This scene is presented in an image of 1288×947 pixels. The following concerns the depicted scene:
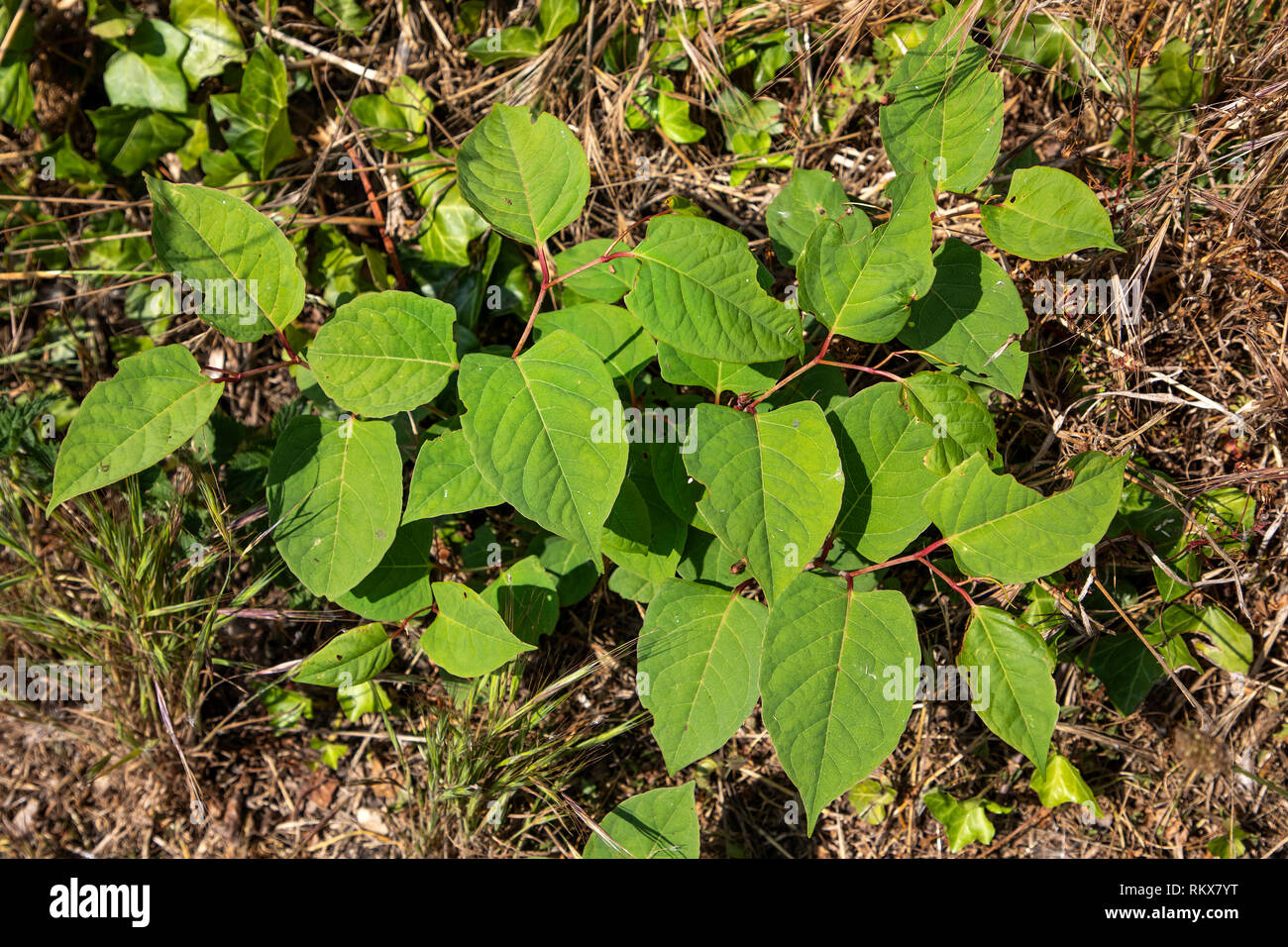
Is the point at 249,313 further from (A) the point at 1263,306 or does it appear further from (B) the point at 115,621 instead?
(A) the point at 1263,306

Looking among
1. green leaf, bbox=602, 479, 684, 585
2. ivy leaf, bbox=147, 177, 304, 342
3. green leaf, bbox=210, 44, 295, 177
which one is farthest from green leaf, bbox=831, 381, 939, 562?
green leaf, bbox=210, 44, 295, 177

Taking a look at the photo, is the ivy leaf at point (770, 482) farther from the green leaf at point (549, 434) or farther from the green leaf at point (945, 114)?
the green leaf at point (945, 114)

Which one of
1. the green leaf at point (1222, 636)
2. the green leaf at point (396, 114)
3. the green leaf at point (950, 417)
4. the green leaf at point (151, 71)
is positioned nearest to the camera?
the green leaf at point (950, 417)

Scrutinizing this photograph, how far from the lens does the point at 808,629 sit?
1.70 meters

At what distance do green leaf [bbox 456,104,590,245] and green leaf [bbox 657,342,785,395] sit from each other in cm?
39

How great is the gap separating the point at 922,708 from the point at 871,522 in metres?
0.76

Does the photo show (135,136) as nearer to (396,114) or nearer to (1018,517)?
(396,114)

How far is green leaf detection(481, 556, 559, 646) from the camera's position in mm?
2055

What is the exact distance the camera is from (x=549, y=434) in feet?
5.49

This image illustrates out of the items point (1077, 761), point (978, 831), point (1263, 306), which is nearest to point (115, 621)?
point (978, 831)

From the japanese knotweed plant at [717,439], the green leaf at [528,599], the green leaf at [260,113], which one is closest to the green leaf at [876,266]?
the japanese knotweed plant at [717,439]

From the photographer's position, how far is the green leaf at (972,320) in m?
1.91

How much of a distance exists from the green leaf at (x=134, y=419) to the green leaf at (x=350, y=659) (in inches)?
23.8

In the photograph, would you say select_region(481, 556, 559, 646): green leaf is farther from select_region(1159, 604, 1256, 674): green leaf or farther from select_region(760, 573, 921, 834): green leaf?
select_region(1159, 604, 1256, 674): green leaf
